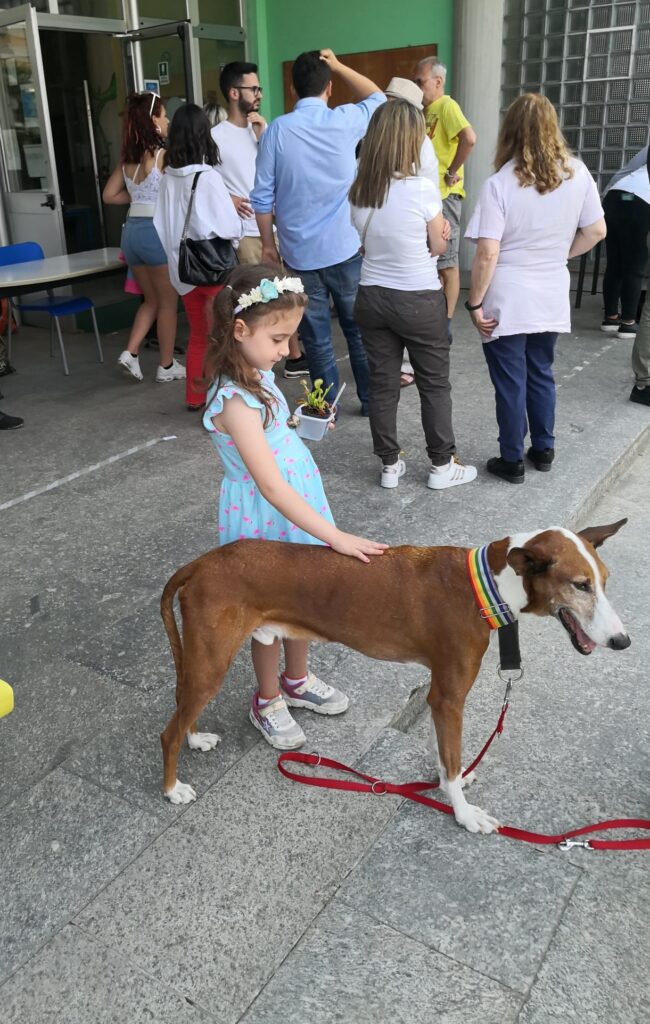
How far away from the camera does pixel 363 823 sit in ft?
7.61

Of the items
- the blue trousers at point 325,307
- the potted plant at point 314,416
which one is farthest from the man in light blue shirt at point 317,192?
the potted plant at point 314,416

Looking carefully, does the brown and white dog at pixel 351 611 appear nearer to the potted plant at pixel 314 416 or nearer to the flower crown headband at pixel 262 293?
the flower crown headband at pixel 262 293

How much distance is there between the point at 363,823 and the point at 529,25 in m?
9.27

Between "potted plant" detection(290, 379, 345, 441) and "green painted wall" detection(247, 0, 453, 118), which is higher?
"green painted wall" detection(247, 0, 453, 118)

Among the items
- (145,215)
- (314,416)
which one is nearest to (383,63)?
(145,215)

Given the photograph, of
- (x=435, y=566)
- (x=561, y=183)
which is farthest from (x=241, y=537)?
(x=561, y=183)

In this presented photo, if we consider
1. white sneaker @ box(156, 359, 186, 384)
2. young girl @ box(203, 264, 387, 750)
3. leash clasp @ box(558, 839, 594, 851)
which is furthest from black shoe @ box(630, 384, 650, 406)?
leash clasp @ box(558, 839, 594, 851)

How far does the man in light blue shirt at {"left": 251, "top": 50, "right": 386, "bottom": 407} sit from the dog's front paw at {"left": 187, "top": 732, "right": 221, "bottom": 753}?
2951 millimetres

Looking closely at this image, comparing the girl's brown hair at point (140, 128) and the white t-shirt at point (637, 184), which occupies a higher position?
the girl's brown hair at point (140, 128)

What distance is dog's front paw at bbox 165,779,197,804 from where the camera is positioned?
2381 mm

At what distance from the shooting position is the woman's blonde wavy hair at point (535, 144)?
149 inches

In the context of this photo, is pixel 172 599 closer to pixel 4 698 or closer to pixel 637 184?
pixel 4 698

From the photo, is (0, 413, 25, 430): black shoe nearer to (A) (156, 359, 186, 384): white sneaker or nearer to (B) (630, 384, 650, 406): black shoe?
(A) (156, 359, 186, 384): white sneaker

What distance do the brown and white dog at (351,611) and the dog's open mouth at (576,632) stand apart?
0.41 feet
